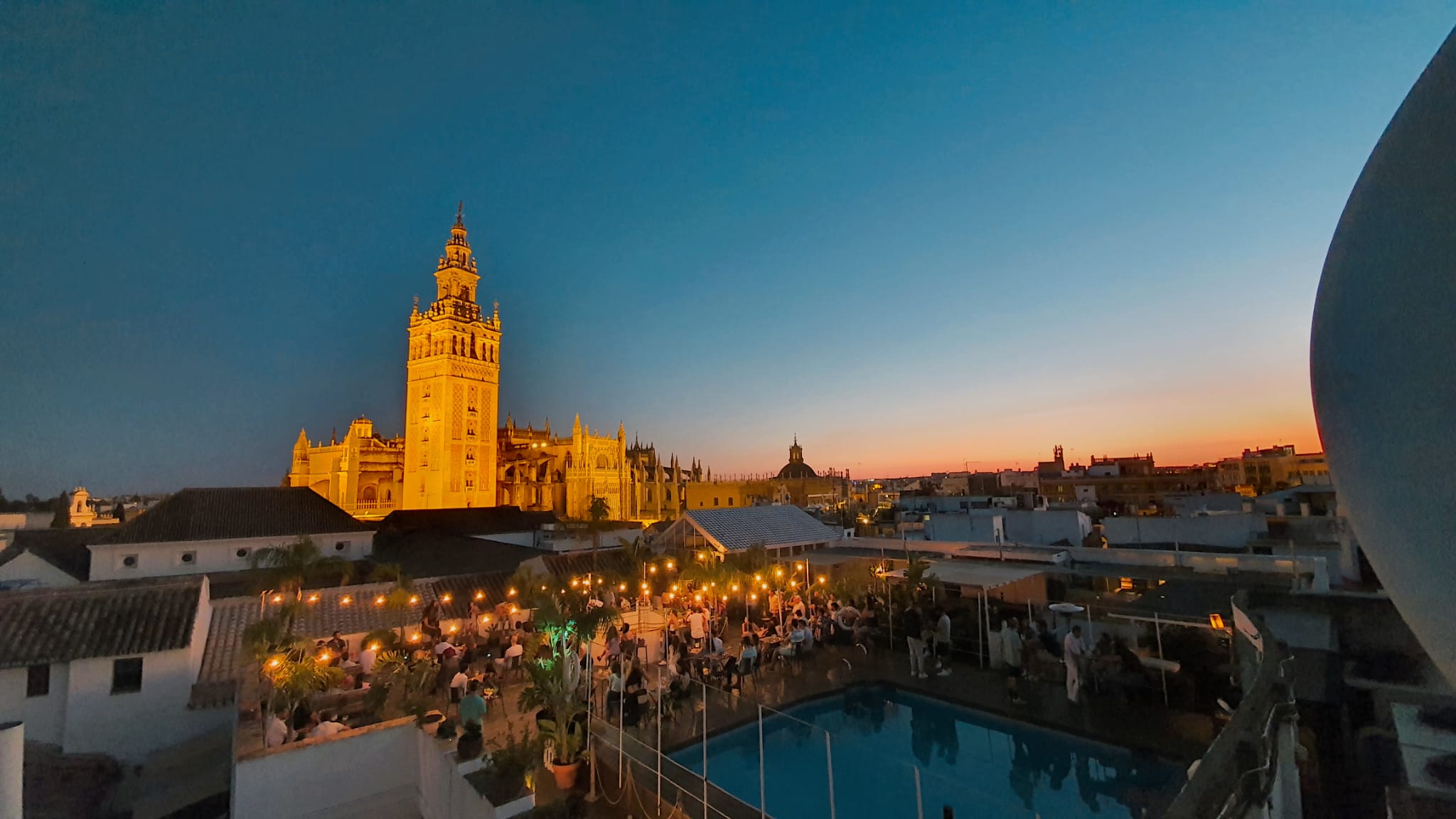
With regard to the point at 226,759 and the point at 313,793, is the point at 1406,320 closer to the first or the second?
the point at 313,793

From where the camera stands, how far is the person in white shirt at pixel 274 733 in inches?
388

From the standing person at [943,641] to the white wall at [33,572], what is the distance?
3291 cm

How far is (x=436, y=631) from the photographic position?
53.8 feet

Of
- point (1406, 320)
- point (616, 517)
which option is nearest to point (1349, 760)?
point (1406, 320)

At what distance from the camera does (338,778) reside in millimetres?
10148

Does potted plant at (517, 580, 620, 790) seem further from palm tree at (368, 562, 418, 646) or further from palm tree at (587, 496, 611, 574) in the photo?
palm tree at (587, 496, 611, 574)

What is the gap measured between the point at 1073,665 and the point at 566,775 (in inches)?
381

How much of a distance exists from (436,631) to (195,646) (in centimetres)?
504

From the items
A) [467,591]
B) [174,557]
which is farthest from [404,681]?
[174,557]

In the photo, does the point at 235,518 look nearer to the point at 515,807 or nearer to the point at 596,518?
the point at 596,518

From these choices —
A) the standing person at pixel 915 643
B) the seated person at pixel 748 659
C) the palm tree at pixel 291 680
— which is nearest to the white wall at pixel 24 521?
the palm tree at pixel 291 680

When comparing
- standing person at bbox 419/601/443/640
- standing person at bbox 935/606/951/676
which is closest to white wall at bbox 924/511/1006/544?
standing person at bbox 935/606/951/676

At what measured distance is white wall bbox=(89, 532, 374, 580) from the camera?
25547 millimetres

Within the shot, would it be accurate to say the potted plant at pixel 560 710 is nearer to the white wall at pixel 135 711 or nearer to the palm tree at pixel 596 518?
the white wall at pixel 135 711
